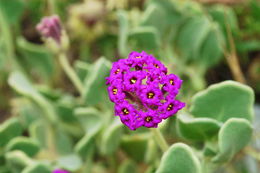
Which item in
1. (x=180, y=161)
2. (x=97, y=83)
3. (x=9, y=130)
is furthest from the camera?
(x=9, y=130)

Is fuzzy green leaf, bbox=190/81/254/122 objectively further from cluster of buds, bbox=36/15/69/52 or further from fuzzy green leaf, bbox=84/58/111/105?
cluster of buds, bbox=36/15/69/52

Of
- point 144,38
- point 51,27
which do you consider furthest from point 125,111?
point 144,38

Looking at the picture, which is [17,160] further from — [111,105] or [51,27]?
[51,27]

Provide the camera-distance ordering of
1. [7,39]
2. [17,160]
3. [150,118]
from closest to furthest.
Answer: [150,118] < [17,160] < [7,39]

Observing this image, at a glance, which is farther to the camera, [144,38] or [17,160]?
[144,38]

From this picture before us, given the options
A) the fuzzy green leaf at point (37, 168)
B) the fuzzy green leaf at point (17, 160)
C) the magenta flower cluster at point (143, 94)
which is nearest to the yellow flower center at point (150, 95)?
the magenta flower cluster at point (143, 94)

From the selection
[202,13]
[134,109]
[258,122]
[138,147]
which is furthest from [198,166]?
[202,13]

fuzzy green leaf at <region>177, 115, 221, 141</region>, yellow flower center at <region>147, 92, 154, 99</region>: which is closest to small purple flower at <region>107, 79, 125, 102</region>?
yellow flower center at <region>147, 92, 154, 99</region>
